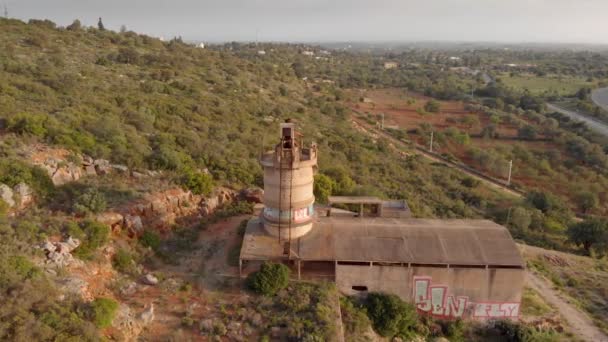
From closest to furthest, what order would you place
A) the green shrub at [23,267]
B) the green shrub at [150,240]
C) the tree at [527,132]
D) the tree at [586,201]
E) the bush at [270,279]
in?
the green shrub at [23,267] → the bush at [270,279] → the green shrub at [150,240] → the tree at [586,201] → the tree at [527,132]

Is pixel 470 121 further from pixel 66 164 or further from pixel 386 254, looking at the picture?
pixel 66 164

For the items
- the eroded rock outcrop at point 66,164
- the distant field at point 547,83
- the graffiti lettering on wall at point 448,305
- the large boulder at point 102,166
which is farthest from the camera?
the distant field at point 547,83

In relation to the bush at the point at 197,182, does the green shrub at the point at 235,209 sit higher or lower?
lower

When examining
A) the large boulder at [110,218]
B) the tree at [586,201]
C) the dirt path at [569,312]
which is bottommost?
Result: the tree at [586,201]

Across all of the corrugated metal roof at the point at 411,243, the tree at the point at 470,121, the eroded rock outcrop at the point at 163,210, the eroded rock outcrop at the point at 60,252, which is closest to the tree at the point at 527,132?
the tree at the point at 470,121

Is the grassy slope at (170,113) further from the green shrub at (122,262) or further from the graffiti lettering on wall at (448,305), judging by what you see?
the graffiti lettering on wall at (448,305)

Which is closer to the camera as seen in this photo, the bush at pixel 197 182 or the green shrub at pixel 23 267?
the green shrub at pixel 23 267
